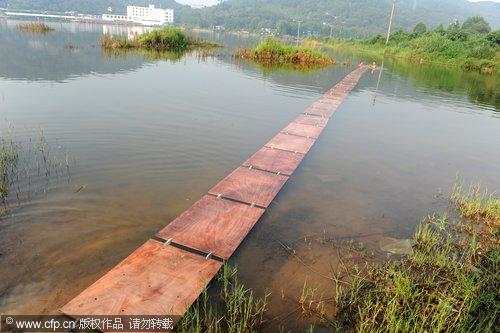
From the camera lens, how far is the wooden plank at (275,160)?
788 cm

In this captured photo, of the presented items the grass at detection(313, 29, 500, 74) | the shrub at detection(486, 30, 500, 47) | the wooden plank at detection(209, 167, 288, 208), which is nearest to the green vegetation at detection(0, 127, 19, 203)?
the wooden plank at detection(209, 167, 288, 208)

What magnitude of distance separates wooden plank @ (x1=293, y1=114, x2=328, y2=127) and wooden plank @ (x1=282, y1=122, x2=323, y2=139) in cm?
36

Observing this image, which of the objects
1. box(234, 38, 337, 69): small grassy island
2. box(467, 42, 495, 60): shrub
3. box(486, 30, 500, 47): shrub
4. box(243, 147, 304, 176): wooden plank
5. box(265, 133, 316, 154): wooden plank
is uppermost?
box(486, 30, 500, 47): shrub

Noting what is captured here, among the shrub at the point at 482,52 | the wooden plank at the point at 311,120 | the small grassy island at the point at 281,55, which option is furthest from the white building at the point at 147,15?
the wooden plank at the point at 311,120

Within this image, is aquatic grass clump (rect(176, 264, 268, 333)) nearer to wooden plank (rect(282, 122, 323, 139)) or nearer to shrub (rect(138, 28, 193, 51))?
wooden plank (rect(282, 122, 323, 139))

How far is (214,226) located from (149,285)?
5.20 feet

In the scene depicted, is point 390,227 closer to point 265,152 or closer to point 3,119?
point 265,152

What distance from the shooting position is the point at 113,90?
13.6 m

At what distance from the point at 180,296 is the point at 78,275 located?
1.38m

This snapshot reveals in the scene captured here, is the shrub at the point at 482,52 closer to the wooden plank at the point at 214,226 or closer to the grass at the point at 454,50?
the grass at the point at 454,50

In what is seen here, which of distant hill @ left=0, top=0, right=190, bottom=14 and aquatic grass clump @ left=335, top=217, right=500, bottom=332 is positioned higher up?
distant hill @ left=0, top=0, right=190, bottom=14

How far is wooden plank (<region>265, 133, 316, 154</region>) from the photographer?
9.28 m

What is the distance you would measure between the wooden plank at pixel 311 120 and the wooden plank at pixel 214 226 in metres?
6.61

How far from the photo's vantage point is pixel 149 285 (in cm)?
402
